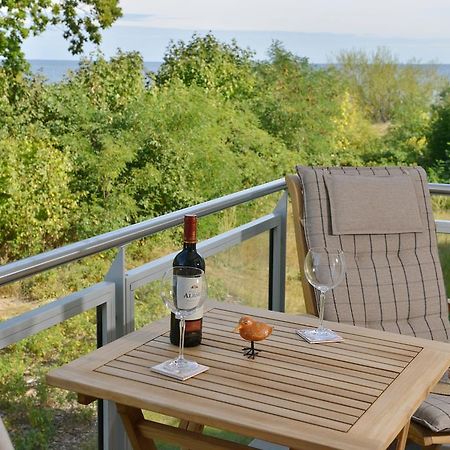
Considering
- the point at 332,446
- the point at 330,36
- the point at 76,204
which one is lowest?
the point at 76,204

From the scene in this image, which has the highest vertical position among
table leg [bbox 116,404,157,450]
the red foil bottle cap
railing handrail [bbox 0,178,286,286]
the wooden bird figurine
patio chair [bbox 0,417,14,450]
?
the red foil bottle cap

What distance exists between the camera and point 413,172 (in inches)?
129

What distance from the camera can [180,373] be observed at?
73.4 inches

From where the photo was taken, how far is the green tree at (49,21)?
1309cm

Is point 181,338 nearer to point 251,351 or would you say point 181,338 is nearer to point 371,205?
point 251,351

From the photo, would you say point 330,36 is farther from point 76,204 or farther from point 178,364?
point 178,364

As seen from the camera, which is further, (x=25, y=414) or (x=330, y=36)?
(x=330, y=36)

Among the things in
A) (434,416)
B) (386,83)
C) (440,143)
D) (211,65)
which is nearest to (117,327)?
(434,416)

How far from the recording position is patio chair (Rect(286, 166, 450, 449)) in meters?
3.08

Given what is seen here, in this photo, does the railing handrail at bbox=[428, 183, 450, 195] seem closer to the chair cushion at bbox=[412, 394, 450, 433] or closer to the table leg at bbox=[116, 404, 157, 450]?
the chair cushion at bbox=[412, 394, 450, 433]

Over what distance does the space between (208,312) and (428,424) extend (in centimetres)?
71

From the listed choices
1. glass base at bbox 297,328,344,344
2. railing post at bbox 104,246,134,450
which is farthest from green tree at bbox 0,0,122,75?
glass base at bbox 297,328,344,344

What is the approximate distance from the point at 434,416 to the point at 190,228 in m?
0.94

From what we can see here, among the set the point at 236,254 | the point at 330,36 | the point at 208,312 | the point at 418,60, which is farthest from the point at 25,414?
the point at 330,36
